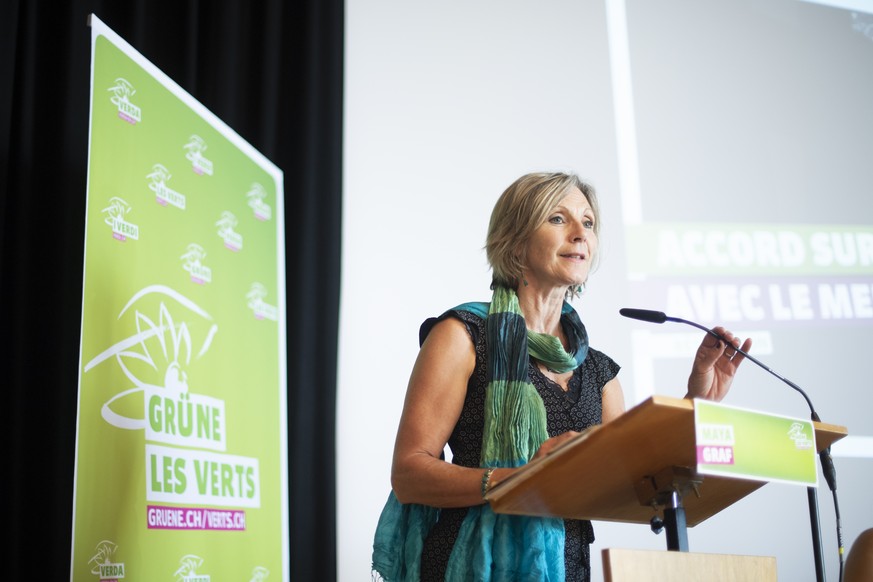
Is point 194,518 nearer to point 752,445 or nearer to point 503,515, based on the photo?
point 503,515

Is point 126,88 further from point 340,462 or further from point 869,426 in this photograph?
point 869,426

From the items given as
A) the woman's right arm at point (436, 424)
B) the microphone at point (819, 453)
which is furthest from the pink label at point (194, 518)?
the microphone at point (819, 453)

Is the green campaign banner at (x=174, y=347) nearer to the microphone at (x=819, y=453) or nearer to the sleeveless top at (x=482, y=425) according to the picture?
the sleeveless top at (x=482, y=425)

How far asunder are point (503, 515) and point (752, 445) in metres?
0.57

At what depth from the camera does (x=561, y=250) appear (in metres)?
1.97

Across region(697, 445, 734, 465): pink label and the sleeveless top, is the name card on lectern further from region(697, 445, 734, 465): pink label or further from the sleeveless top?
the sleeveless top

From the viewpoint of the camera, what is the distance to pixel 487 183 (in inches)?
146

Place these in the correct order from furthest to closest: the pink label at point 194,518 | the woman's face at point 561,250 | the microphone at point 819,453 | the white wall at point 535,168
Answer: the white wall at point 535,168, the pink label at point 194,518, the woman's face at point 561,250, the microphone at point 819,453

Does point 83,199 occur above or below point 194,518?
above

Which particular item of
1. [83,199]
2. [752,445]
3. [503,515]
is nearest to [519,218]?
[503,515]

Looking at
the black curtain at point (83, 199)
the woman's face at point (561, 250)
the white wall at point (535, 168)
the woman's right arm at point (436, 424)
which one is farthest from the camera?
the white wall at point (535, 168)

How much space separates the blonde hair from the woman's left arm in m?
0.40

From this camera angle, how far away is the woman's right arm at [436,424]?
161 centimetres

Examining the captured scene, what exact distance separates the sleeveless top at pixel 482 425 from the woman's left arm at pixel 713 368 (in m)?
0.22
